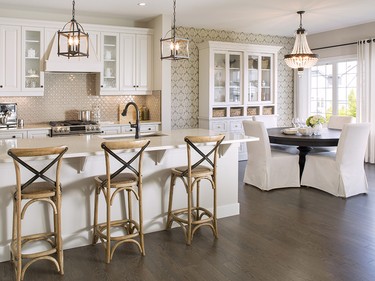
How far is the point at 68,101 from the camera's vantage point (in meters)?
6.54

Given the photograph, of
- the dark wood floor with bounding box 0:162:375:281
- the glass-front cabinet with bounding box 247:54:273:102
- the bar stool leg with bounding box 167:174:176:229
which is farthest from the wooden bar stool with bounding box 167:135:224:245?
the glass-front cabinet with bounding box 247:54:273:102

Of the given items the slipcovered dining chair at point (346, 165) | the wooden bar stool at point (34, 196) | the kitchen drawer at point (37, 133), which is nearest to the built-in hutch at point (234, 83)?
the slipcovered dining chair at point (346, 165)

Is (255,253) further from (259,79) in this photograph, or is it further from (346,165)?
(259,79)

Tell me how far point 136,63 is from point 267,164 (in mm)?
2777

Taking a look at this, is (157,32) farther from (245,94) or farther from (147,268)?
(147,268)

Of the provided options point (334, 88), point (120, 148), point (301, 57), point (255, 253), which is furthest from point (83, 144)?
point (334, 88)

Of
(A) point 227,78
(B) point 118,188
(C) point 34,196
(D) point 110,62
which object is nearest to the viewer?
(C) point 34,196

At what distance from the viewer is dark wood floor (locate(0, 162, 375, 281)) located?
9.67 feet

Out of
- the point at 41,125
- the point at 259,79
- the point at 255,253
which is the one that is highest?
the point at 259,79

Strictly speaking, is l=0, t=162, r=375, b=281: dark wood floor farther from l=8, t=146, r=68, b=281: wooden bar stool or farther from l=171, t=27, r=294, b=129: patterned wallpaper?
l=171, t=27, r=294, b=129: patterned wallpaper

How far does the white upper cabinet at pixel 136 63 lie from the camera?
21.4 feet

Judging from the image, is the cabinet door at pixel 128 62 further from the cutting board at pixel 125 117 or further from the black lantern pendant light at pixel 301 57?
the black lantern pendant light at pixel 301 57

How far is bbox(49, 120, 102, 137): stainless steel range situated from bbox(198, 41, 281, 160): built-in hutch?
2174 millimetres

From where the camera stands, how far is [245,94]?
7621 millimetres
